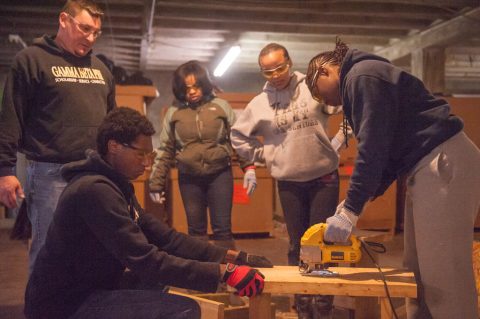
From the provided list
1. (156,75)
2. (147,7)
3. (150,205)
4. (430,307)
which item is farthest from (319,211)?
(156,75)

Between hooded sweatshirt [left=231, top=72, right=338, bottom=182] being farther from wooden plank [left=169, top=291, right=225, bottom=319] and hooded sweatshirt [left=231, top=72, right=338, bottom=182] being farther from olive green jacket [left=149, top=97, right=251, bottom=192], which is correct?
wooden plank [left=169, top=291, right=225, bottom=319]

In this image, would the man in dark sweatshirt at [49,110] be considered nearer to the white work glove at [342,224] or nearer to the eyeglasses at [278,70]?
the eyeglasses at [278,70]

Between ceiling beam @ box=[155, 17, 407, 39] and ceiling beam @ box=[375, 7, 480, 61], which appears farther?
ceiling beam @ box=[155, 17, 407, 39]

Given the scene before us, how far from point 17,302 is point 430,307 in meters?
2.89

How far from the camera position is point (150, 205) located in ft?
21.0

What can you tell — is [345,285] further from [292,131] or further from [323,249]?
[292,131]

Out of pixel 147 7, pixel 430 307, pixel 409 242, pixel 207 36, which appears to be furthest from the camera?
pixel 207 36

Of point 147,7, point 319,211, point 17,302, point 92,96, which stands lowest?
point 17,302

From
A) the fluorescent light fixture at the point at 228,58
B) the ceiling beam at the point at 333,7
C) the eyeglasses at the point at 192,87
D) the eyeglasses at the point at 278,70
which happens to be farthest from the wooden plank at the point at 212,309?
the fluorescent light fixture at the point at 228,58

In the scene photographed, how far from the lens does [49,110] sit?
262 centimetres

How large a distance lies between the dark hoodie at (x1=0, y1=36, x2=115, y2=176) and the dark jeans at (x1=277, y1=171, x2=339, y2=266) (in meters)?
1.05

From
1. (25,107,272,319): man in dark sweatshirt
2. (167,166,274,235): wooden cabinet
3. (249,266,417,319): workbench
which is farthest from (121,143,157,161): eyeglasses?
(167,166,274,235): wooden cabinet

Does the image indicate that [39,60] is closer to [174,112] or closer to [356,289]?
[174,112]

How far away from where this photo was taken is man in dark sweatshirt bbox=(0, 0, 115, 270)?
99.5 inches
